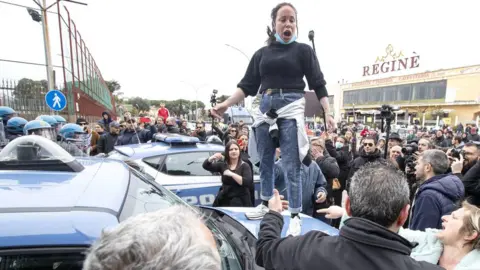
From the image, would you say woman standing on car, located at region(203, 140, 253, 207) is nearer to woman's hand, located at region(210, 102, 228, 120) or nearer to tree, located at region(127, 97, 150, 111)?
woman's hand, located at region(210, 102, 228, 120)

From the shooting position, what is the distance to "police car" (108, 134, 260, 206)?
4.50 meters

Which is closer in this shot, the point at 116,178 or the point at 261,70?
the point at 116,178

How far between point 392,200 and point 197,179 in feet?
11.6

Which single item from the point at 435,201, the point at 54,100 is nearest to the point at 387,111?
the point at 435,201

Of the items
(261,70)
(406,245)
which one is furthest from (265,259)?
(261,70)

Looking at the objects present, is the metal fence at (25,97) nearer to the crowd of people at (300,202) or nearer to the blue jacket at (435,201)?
the crowd of people at (300,202)


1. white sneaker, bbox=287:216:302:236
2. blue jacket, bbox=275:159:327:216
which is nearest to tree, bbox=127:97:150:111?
blue jacket, bbox=275:159:327:216

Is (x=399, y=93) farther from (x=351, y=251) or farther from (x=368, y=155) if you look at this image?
(x=351, y=251)

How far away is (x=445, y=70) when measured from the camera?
49812mm

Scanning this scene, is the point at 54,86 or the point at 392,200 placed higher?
the point at 54,86

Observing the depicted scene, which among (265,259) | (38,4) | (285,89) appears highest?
(38,4)

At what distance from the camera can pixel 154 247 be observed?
2.40 feet

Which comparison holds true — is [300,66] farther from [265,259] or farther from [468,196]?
[468,196]

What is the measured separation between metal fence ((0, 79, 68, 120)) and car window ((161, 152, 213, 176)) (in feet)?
27.3
